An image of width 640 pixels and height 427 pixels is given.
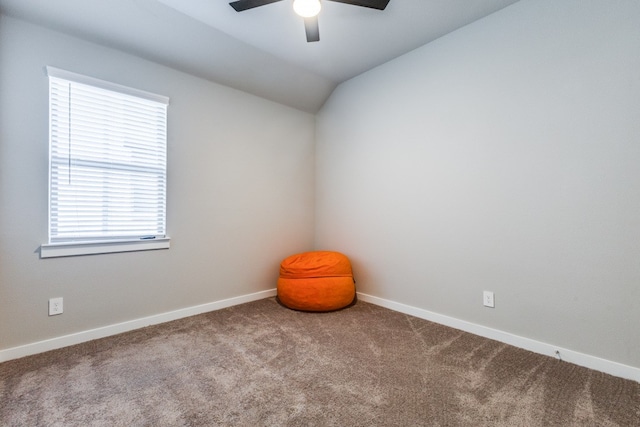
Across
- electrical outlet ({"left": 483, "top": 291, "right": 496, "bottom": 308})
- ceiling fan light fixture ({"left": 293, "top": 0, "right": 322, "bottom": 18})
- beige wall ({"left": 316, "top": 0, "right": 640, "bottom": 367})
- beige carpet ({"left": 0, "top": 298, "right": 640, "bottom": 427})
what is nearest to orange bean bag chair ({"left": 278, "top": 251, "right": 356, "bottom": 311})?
beige wall ({"left": 316, "top": 0, "right": 640, "bottom": 367})

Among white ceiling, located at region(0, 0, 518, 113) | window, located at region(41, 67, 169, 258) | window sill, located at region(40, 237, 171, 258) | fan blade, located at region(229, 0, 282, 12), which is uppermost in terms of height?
white ceiling, located at region(0, 0, 518, 113)

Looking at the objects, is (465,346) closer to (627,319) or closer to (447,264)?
(447,264)

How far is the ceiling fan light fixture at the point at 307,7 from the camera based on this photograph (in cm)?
186

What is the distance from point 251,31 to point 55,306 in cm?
272

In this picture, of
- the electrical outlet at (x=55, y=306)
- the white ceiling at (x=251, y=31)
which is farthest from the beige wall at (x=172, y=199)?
the white ceiling at (x=251, y=31)

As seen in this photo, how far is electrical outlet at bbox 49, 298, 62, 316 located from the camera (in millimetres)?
2117

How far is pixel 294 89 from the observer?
336cm

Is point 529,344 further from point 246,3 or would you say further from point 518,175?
point 246,3

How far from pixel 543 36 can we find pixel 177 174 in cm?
321

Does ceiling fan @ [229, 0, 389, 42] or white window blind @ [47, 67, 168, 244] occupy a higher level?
ceiling fan @ [229, 0, 389, 42]

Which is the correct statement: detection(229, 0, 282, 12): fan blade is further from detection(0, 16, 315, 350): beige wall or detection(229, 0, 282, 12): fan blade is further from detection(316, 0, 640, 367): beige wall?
detection(316, 0, 640, 367): beige wall

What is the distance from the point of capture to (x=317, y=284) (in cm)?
293

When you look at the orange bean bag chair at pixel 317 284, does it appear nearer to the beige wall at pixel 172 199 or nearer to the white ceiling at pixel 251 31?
the beige wall at pixel 172 199

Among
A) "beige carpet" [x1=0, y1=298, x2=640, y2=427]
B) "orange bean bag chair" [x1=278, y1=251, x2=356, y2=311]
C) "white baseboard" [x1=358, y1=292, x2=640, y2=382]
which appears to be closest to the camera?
"beige carpet" [x1=0, y1=298, x2=640, y2=427]
